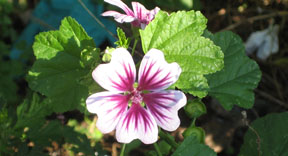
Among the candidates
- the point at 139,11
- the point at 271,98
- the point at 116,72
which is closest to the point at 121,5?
the point at 139,11

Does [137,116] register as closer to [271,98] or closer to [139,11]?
[139,11]

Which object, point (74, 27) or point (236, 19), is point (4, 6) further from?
point (236, 19)

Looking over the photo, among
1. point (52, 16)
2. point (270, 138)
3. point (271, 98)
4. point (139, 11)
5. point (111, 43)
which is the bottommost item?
point (271, 98)

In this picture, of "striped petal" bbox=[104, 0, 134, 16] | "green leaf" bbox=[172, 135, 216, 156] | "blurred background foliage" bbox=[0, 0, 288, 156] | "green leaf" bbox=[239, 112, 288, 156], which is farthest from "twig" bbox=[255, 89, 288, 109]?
"striped petal" bbox=[104, 0, 134, 16]

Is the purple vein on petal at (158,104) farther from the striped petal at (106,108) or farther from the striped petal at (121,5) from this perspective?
the striped petal at (121,5)

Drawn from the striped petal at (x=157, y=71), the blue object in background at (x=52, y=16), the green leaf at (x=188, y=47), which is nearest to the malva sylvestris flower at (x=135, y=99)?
the striped petal at (x=157, y=71)

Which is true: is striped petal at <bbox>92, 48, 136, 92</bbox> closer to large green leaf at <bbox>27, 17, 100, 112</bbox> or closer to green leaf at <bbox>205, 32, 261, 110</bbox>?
large green leaf at <bbox>27, 17, 100, 112</bbox>
